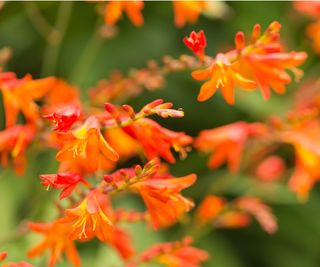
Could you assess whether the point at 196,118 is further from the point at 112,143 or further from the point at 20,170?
the point at 20,170

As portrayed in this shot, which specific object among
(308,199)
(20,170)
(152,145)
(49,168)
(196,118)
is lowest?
(308,199)

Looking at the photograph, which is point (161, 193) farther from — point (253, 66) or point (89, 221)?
point (253, 66)

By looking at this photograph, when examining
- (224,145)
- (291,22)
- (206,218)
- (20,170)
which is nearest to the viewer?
(20,170)

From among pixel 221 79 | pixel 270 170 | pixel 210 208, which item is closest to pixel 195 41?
pixel 221 79

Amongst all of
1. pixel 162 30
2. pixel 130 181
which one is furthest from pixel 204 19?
pixel 130 181

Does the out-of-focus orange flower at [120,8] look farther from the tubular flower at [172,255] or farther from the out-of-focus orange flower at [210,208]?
the out-of-focus orange flower at [210,208]

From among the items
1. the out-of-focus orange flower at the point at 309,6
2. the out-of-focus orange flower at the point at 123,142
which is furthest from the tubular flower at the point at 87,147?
the out-of-focus orange flower at the point at 309,6
